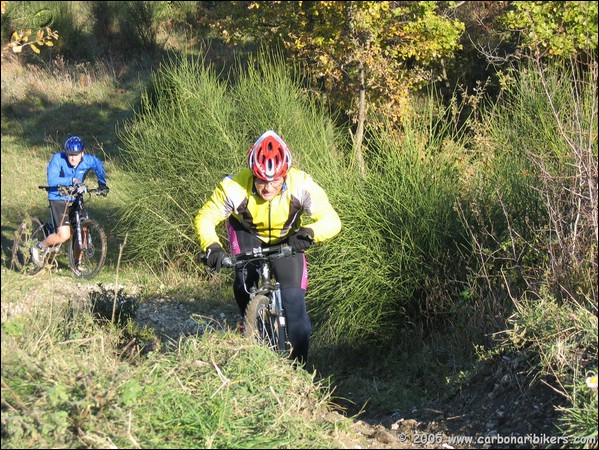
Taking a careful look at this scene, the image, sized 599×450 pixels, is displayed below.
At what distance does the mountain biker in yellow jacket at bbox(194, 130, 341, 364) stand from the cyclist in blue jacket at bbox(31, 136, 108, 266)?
16.1ft

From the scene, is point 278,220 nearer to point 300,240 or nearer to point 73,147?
point 300,240

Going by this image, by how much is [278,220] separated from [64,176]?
18.0ft

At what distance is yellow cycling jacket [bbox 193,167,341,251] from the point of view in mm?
6156

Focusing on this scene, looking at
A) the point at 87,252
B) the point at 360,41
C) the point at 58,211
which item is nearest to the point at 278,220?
the point at 58,211

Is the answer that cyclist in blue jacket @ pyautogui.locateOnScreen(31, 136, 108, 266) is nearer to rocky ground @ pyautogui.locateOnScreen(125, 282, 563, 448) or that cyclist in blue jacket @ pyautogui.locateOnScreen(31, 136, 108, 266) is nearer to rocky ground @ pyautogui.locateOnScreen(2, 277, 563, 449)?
rocky ground @ pyautogui.locateOnScreen(2, 277, 563, 449)

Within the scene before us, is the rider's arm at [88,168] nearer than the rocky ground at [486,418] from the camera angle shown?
No

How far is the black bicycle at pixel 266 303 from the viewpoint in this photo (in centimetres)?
605

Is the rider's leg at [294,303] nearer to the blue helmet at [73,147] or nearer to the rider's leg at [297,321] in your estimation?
→ the rider's leg at [297,321]

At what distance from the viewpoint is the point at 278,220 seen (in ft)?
20.8

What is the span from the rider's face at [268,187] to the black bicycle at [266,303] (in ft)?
1.22

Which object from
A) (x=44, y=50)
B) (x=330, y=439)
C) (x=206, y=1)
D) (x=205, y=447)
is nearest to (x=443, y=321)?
(x=330, y=439)

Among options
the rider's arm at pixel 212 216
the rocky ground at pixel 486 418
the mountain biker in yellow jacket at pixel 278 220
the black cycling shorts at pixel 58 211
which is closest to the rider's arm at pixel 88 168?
the black cycling shorts at pixel 58 211

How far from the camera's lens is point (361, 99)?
42.1 feet

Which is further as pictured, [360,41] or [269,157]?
[360,41]
